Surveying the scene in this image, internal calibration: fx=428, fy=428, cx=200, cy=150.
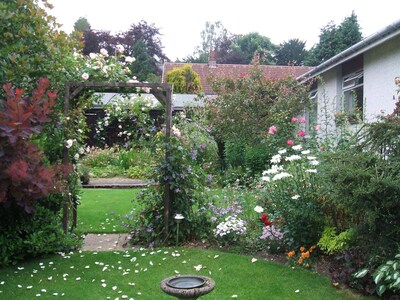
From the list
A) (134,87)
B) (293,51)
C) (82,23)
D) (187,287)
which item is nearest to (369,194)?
(187,287)

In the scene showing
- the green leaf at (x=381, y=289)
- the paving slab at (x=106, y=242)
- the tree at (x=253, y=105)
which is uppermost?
the tree at (x=253, y=105)

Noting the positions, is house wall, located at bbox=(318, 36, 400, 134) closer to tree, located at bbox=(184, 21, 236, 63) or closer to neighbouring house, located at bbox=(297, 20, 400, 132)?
neighbouring house, located at bbox=(297, 20, 400, 132)

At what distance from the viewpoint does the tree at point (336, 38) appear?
25984mm

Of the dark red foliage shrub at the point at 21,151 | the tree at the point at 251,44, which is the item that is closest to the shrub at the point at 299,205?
the dark red foliage shrub at the point at 21,151

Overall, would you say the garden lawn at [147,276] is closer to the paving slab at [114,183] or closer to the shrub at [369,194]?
the shrub at [369,194]

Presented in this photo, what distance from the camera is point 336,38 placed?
26453mm

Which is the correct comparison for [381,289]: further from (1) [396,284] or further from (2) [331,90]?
(2) [331,90]

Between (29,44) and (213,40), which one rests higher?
(213,40)

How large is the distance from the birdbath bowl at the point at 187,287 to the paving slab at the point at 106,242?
2847 mm

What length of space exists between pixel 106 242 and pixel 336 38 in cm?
2403

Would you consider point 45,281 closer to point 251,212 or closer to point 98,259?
point 98,259

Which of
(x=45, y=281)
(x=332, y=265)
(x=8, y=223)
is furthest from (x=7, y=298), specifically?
(x=332, y=265)

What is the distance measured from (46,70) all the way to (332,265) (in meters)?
4.20

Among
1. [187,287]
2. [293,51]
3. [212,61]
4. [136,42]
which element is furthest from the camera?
[293,51]
